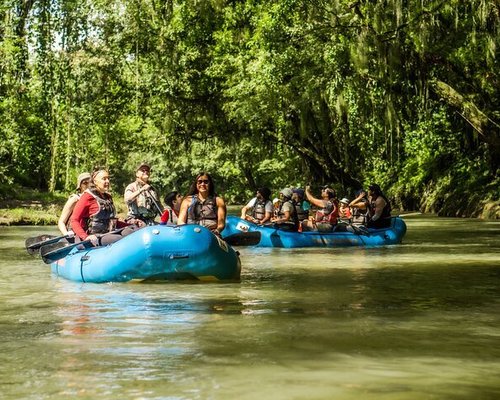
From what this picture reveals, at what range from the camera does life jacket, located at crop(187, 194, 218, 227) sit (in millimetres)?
13750

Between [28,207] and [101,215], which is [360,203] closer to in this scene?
[101,215]

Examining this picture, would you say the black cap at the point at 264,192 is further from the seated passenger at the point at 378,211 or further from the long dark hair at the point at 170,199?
the long dark hair at the point at 170,199

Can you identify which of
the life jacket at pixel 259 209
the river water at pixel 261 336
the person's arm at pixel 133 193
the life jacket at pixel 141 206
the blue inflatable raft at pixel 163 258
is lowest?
the river water at pixel 261 336

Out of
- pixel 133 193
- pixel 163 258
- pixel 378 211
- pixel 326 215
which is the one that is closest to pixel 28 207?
pixel 326 215

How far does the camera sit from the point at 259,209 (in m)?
21.7

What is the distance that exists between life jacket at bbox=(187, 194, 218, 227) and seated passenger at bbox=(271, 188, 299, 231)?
668 centimetres

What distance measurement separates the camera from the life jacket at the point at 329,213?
21.1m

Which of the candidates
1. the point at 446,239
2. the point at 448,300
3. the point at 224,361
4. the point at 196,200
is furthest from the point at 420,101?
the point at 224,361

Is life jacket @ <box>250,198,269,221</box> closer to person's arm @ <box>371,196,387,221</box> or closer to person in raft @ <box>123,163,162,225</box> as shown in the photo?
person's arm @ <box>371,196,387,221</box>

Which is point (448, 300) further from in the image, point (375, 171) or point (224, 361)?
point (375, 171)

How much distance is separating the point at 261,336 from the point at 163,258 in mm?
4178

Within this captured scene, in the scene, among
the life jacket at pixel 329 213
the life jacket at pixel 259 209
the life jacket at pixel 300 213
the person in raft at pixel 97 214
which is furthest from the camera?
the life jacket at pixel 300 213

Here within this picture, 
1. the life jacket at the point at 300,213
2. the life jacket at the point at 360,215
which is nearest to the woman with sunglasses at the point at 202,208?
the life jacket at the point at 300,213

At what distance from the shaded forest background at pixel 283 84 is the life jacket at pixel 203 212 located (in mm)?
6955
